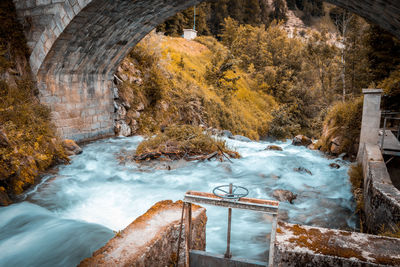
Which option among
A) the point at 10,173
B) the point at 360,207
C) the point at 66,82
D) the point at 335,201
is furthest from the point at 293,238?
the point at 66,82

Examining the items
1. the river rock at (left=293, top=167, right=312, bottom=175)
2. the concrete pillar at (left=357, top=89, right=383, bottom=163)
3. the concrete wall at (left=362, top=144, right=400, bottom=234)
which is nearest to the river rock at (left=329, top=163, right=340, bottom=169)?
the river rock at (left=293, top=167, right=312, bottom=175)

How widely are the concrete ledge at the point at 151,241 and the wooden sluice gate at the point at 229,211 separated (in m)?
0.11

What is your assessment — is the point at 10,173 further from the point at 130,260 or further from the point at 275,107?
the point at 275,107

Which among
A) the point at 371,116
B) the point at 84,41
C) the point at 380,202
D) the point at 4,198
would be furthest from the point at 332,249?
the point at 84,41

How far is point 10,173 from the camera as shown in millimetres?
5184

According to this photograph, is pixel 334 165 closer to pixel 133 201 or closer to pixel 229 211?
pixel 133 201

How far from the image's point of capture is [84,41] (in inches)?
319

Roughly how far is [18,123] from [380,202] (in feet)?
24.3

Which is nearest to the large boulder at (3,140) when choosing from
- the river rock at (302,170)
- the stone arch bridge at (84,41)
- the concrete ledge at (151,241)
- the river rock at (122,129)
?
the stone arch bridge at (84,41)

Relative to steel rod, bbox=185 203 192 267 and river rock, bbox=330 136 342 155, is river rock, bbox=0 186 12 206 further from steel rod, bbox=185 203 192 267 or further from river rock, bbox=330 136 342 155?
river rock, bbox=330 136 342 155

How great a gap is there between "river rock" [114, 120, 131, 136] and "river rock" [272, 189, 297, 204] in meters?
6.87

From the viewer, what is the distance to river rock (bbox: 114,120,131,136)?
1077 cm

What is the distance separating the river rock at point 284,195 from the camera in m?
5.47

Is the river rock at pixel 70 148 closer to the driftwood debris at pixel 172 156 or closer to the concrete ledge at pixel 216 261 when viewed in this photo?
the driftwood debris at pixel 172 156
